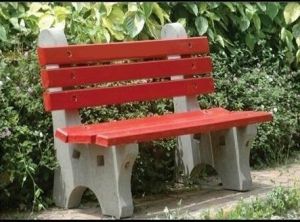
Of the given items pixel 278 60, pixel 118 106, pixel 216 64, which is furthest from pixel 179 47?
pixel 278 60

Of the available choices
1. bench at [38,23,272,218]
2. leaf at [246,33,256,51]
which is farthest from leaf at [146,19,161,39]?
leaf at [246,33,256,51]

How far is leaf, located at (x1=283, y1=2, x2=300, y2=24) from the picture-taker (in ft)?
20.7

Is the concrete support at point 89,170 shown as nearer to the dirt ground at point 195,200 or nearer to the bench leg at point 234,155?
the dirt ground at point 195,200

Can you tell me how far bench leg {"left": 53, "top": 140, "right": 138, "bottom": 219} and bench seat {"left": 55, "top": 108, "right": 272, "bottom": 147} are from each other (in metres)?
0.11

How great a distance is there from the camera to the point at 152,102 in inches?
197

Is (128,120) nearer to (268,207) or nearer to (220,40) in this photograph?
(268,207)

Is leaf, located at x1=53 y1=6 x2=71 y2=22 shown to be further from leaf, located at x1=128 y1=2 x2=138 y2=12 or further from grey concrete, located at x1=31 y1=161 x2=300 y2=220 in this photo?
grey concrete, located at x1=31 y1=161 x2=300 y2=220

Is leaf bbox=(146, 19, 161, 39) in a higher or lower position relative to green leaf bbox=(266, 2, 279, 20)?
lower

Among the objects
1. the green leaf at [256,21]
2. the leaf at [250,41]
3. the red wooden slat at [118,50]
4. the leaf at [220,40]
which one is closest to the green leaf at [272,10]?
the green leaf at [256,21]

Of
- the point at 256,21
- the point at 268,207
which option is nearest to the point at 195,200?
the point at 268,207

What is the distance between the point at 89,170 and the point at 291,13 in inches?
126

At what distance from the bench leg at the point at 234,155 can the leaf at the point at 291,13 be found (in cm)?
221

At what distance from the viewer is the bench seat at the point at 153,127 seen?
11.8 ft

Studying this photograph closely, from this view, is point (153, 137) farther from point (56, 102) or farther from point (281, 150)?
point (281, 150)
